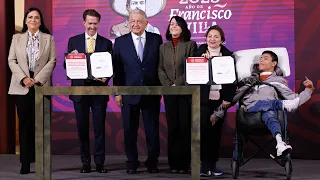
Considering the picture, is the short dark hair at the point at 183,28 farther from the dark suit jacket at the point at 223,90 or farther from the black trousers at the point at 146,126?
the black trousers at the point at 146,126

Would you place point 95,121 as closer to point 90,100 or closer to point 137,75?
point 90,100

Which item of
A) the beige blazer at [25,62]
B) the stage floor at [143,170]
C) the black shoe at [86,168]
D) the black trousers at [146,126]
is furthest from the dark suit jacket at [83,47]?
the stage floor at [143,170]

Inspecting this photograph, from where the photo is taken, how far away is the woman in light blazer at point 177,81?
561 cm

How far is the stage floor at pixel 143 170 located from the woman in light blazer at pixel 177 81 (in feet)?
0.75

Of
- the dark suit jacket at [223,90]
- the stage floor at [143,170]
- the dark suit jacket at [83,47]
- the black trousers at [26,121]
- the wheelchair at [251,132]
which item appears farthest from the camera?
the black trousers at [26,121]

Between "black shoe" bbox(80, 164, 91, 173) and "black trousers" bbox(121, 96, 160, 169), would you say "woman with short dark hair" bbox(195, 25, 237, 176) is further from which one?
"black shoe" bbox(80, 164, 91, 173)

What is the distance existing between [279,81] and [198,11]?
68.9 inches

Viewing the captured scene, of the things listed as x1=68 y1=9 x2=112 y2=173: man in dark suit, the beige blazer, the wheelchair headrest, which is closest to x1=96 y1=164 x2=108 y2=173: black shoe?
x1=68 y1=9 x2=112 y2=173: man in dark suit

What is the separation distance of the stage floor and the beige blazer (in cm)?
85

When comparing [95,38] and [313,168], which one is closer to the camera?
[95,38]

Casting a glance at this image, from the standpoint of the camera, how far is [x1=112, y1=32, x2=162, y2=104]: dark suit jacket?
5.67 metres

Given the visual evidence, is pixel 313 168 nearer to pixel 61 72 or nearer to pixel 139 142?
pixel 139 142

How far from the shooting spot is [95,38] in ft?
19.0

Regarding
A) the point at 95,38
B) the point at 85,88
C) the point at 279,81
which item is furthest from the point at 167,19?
the point at 85,88
